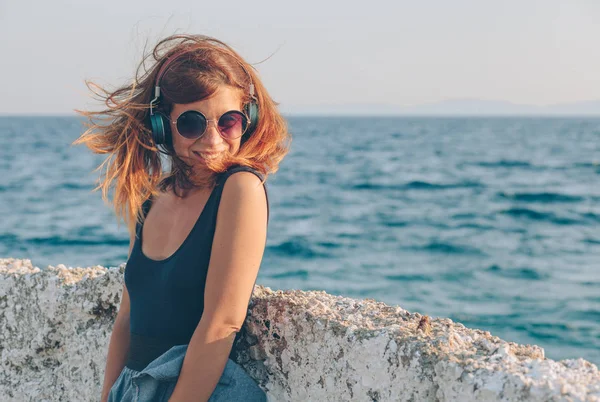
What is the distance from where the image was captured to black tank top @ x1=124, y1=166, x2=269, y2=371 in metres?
2.01

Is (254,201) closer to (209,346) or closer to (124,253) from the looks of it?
(209,346)

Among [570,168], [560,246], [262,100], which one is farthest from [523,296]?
[570,168]

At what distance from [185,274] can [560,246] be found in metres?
14.5

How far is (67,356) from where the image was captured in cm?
270

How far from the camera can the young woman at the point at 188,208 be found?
1.92 m

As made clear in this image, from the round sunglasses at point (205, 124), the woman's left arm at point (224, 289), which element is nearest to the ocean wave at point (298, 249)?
the round sunglasses at point (205, 124)

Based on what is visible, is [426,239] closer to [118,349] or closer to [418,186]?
[418,186]

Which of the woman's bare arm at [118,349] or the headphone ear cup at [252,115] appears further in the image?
the woman's bare arm at [118,349]

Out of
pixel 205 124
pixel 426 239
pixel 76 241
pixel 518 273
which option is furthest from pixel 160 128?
pixel 76 241

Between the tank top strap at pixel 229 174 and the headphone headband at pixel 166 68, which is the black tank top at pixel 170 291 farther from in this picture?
the headphone headband at pixel 166 68

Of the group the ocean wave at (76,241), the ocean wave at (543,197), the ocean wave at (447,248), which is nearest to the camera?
the ocean wave at (447,248)

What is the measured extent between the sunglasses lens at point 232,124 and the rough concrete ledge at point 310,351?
0.57 meters

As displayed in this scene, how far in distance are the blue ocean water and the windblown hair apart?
716mm

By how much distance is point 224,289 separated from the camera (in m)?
1.90
